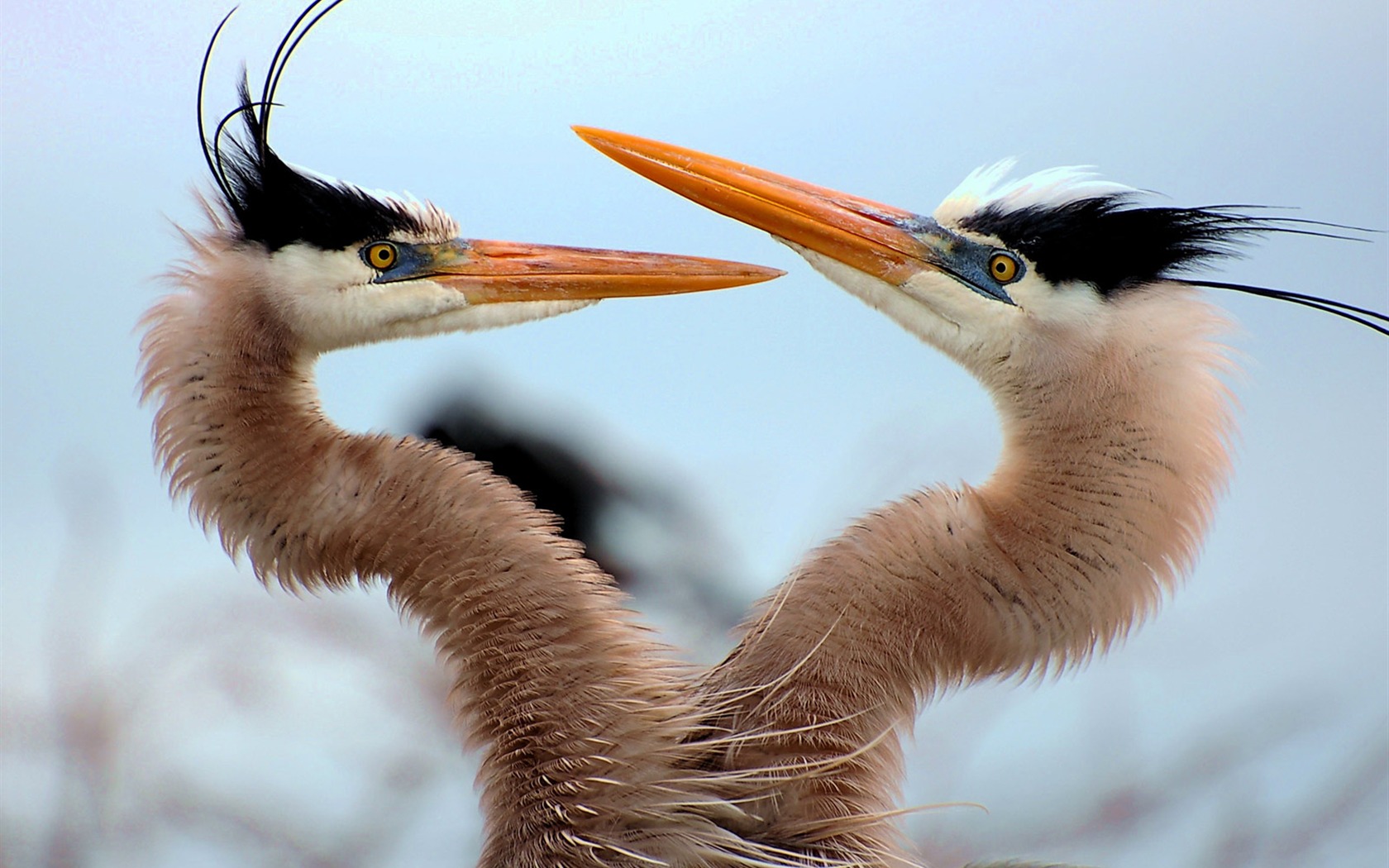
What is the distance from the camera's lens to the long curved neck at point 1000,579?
0.91m

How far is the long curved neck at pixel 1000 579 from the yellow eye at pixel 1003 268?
0.34ft

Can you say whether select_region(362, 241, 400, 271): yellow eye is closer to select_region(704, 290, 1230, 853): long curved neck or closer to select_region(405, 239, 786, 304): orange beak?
select_region(405, 239, 786, 304): orange beak

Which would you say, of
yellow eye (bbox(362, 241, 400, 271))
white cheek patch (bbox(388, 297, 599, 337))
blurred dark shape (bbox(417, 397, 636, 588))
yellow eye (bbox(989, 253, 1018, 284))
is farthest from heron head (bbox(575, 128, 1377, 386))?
blurred dark shape (bbox(417, 397, 636, 588))

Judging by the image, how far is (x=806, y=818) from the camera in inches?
36.4

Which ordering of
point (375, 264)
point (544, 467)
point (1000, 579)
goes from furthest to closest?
point (544, 467)
point (375, 264)
point (1000, 579)

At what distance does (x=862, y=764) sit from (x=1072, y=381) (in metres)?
0.39

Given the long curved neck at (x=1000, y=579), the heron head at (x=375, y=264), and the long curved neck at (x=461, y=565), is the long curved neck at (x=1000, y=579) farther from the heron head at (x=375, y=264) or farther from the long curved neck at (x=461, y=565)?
the heron head at (x=375, y=264)

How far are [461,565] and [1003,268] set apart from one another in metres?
0.57

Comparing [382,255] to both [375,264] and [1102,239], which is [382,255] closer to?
[375,264]

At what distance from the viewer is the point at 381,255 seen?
1027 mm

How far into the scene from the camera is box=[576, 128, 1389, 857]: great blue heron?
0.91 m

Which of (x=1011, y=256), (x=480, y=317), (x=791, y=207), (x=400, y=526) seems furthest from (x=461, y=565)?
(x=1011, y=256)

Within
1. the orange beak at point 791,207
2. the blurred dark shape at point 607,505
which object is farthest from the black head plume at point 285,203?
→ the blurred dark shape at point 607,505

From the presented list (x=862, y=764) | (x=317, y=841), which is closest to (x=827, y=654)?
(x=862, y=764)
